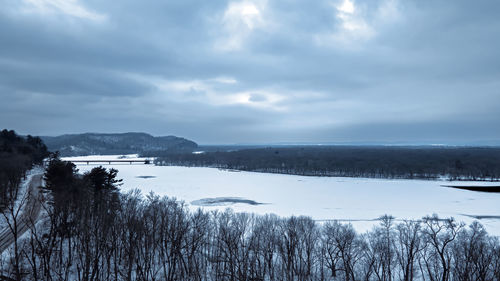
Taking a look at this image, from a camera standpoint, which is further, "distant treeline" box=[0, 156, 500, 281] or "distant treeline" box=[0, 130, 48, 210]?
"distant treeline" box=[0, 130, 48, 210]

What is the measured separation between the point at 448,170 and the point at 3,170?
121873 mm

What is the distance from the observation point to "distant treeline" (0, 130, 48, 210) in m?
29.8

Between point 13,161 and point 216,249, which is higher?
point 13,161

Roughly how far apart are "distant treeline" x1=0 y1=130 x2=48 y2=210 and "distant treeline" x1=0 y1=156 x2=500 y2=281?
179 inches

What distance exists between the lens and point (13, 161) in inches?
1609

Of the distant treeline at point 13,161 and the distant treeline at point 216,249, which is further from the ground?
the distant treeline at point 13,161

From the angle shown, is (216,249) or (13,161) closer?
(216,249)

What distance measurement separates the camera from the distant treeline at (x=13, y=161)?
97.7 feet

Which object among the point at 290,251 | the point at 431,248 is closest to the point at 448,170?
the point at 431,248

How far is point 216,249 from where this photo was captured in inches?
894

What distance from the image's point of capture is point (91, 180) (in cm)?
2964

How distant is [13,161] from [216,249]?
116ft

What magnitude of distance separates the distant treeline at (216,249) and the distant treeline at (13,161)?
4556mm

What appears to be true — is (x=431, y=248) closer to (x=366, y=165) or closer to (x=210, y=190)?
(x=210, y=190)
